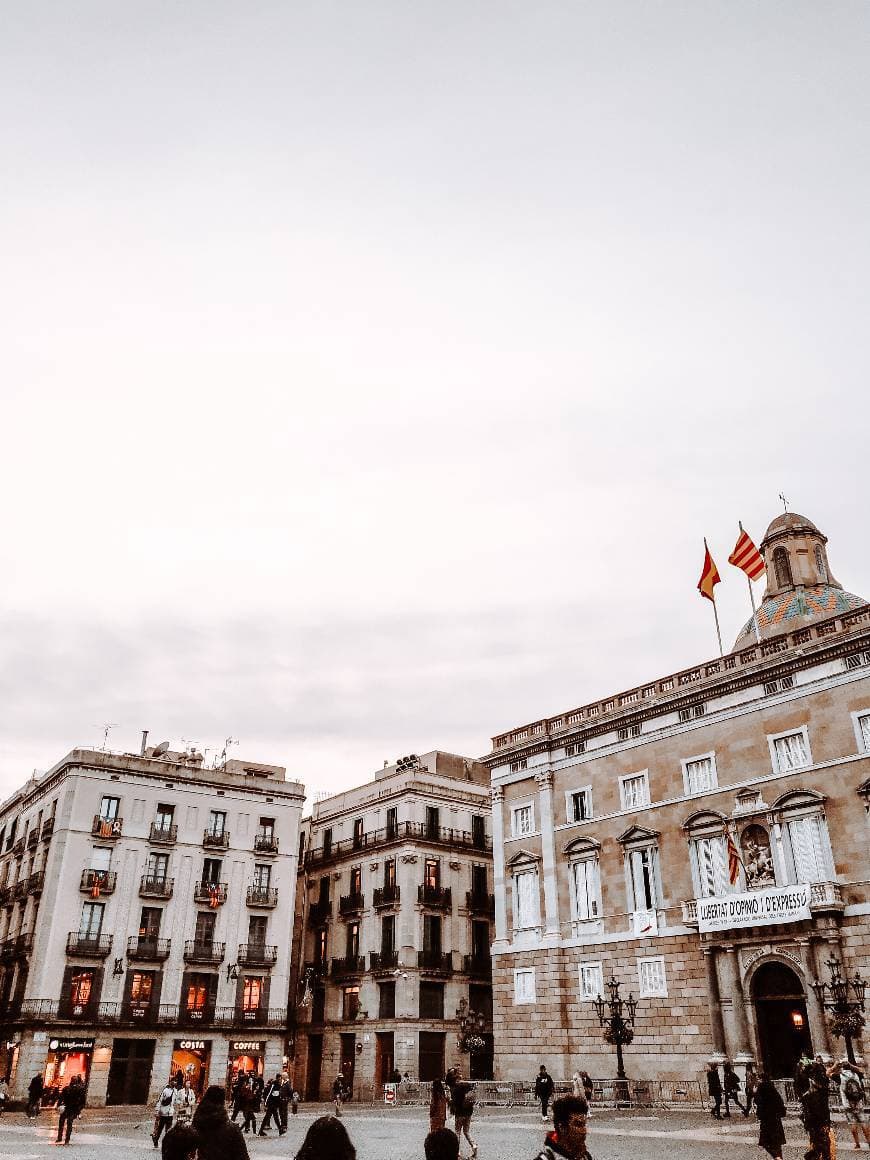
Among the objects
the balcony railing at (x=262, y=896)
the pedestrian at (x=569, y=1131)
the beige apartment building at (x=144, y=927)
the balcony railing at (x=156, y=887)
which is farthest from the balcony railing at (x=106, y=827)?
the pedestrian at (x=569, y=1131)

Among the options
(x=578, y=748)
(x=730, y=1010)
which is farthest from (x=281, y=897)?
(x=730, y=1010)

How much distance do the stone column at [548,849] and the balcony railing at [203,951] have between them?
61.6ft

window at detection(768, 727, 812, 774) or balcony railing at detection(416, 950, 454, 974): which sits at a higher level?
window at detection(768, 727, 812, 774)

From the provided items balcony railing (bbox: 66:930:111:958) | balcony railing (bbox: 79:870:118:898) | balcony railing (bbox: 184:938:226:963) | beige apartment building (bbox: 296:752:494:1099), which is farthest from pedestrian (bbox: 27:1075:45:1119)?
beige apartment building (bbox: 296:752:494:1099)

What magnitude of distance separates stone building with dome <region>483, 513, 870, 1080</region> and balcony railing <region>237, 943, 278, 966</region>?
47.4 feet

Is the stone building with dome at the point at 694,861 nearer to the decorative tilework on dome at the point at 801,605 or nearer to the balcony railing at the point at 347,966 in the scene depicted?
the balcony railing at the point at 347,966

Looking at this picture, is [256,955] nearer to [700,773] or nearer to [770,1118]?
[700,773]

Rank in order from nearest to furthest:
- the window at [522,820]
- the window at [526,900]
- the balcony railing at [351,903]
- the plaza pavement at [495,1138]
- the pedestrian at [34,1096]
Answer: the plaza pavement at [495,1138] → the pedestrian at [34,1096] → the window at [526,900] → the window at [522,820] → the balcony railing at [351,903]

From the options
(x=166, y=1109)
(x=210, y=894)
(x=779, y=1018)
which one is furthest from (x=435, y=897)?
(x=166, y=1109)

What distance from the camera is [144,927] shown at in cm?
4778

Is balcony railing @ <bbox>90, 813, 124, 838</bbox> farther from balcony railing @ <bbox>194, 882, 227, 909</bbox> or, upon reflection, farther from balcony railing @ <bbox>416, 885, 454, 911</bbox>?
balcony railing @ <bbox>416, 885, 454, 911</bbox>

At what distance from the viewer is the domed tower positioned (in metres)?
52.7

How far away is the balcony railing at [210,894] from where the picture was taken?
4959 cm

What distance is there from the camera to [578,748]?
4181 centimetres
